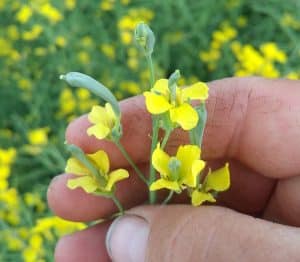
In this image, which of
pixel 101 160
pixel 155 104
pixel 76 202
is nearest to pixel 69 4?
pixel 76 202

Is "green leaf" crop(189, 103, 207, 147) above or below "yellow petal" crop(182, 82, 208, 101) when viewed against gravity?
below

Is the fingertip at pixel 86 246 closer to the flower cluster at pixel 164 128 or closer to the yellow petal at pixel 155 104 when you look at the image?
the flower cluster at pixel 164 128

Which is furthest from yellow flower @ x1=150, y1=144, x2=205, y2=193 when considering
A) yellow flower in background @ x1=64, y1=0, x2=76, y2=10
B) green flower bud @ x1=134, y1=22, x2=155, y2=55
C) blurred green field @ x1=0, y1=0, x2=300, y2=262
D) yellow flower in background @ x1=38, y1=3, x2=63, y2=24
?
yellow flower in background @ x1=64, y1=0, x2=76, y2=10

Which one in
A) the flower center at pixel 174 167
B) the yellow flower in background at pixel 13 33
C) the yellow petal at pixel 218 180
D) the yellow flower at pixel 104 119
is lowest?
the yellow flower in background at pixel 13 33

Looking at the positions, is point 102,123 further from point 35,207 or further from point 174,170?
point 35,207

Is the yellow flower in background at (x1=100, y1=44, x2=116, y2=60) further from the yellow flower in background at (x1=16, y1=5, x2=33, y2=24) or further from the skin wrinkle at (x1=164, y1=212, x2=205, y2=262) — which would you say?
the skin wrinkle at (x1=164, y1=212, x2=205, y2=262)

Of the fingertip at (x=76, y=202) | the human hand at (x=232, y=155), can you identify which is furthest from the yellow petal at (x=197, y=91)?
the fingertip at (x=76, y=202)
